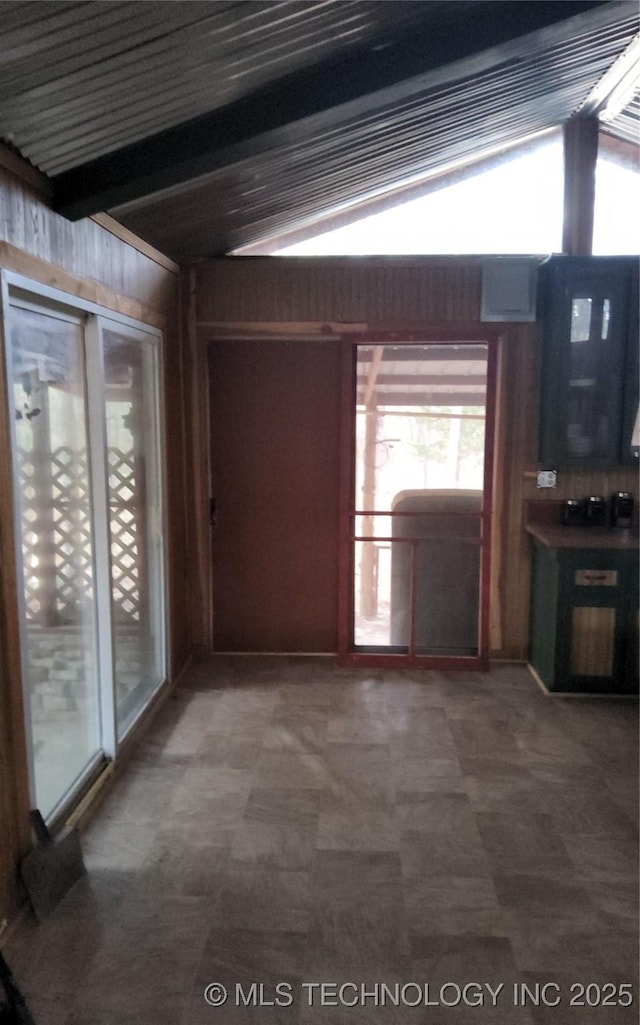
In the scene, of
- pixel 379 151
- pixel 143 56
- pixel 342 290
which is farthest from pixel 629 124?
pixel 143 56

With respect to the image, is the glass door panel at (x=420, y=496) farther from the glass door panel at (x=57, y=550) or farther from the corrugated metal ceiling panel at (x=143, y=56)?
the corrugated metal ceiling panel at (x=143, y=56)

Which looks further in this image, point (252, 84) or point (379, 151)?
point (379, 151)

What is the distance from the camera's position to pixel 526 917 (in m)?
2.12

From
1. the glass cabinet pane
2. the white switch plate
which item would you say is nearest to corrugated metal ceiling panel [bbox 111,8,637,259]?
the glass cabinet pane

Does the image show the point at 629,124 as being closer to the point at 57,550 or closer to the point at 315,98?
the point at 315,98

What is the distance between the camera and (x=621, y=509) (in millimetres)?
3938

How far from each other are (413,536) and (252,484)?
1.00 meters

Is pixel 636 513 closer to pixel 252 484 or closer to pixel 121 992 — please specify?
pixel 252 484

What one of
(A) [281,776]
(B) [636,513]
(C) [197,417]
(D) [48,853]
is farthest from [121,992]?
(B) [636,513]

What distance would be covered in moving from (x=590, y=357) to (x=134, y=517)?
2499 millimetres

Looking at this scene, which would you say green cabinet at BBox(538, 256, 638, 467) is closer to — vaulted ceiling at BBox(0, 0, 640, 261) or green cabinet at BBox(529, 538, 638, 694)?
green cabinet at BBox(529, 538, 638, 694)

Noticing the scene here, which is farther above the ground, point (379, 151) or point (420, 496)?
point (379, 151)

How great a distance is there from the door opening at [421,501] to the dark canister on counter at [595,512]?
55 centimetres

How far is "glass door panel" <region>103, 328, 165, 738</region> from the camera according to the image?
3125 mm
